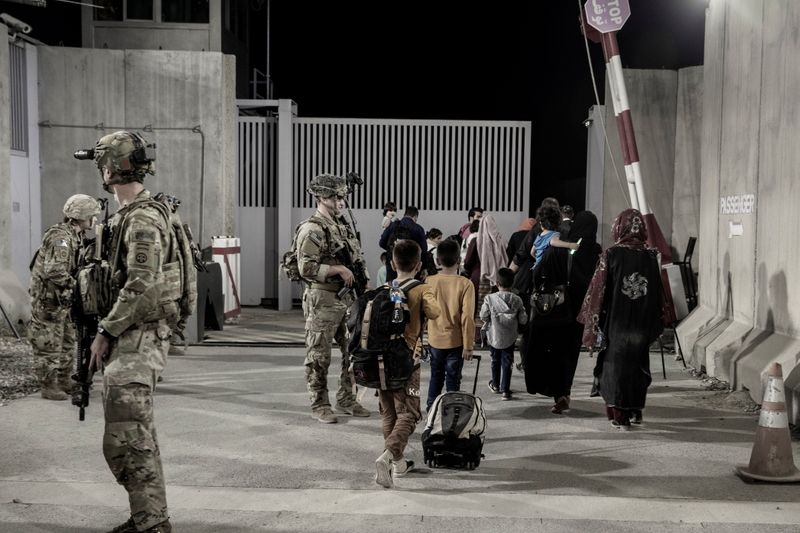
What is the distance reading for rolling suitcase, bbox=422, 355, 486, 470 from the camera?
17.4ft

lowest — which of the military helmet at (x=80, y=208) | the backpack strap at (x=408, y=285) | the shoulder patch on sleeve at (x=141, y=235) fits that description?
the backpack strap at (x=408, y=285)

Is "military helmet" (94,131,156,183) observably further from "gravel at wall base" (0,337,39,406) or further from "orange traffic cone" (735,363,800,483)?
"gravel at wall base" (0,337,39,406)

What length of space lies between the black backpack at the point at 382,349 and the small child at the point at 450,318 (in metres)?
1.15

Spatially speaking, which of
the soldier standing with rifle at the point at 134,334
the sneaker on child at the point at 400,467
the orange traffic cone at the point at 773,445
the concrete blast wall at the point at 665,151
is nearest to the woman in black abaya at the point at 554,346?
the orange traffic cone at the point at 773,445

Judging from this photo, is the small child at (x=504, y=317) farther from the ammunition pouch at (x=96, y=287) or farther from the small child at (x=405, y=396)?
the ammunition pouch at (x=96, y=287)

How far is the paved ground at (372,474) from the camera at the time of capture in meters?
4.42

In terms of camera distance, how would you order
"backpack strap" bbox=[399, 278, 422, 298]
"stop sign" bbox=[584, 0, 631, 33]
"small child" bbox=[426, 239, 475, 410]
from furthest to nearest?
"stop sign" bbox=[584, 0, 631, 33] → "small child" bbox=[426, 239, 475, 410] → "backpack strap" bbox=[399, 278, 422, 298]

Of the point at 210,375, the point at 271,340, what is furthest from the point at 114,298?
the point at 271,340

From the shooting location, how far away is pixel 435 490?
492 centimetres

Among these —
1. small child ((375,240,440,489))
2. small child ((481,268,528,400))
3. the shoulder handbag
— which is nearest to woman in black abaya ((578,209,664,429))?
the shoulder handbag

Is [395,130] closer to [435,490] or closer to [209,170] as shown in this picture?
[209,170]

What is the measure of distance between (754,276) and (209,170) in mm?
8991

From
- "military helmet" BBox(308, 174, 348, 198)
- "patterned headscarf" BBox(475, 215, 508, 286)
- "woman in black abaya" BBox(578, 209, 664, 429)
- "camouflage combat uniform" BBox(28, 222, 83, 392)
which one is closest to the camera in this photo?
"woman in black abaya" BBox(578, 209, 664, 429)

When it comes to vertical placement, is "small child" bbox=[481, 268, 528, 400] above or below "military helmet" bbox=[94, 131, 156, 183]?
below
